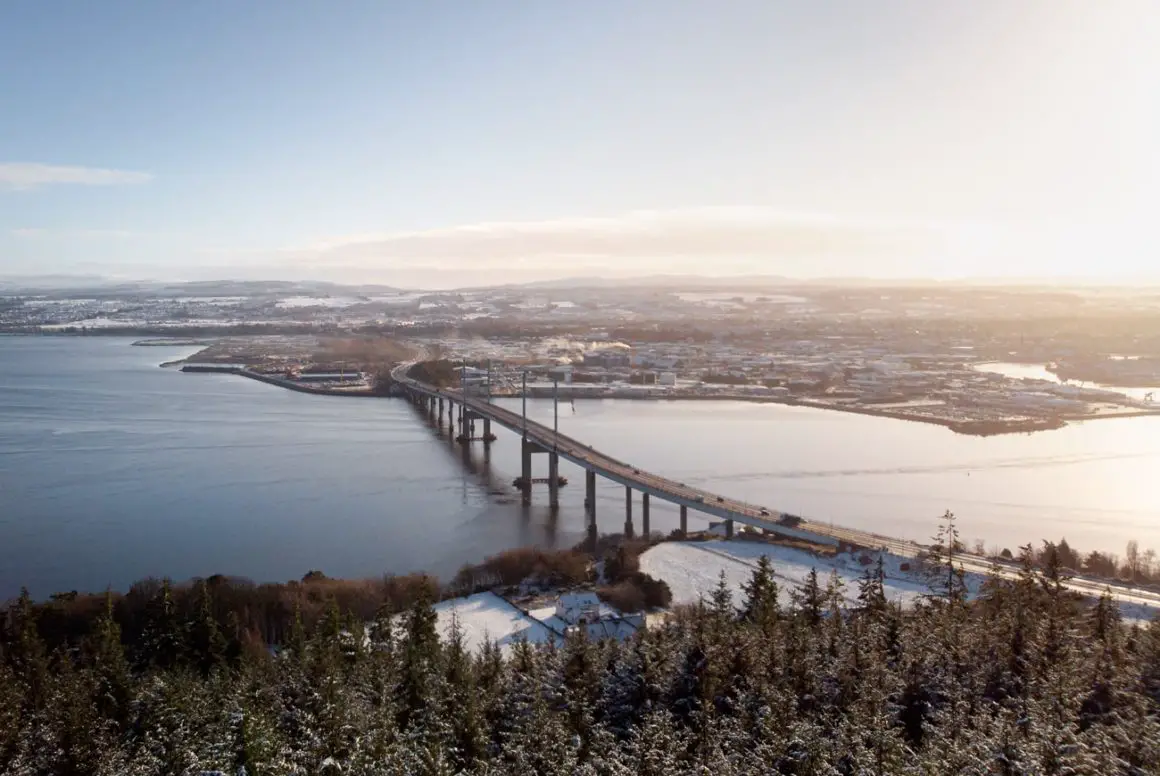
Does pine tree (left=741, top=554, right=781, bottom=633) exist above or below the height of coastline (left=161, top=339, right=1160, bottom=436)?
above

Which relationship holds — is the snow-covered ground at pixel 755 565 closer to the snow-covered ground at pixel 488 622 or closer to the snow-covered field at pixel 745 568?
the snow-covered field at pixel 745 568

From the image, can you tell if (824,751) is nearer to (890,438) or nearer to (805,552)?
(805,552)

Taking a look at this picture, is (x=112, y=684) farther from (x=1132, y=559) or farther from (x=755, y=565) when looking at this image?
(x=1132, y=559)

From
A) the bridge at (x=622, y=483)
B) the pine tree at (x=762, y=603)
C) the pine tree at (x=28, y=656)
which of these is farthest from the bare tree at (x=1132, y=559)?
the pine tree at (x=28, y=656)

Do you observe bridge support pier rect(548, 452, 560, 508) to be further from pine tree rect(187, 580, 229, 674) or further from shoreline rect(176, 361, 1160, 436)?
shoreline rect(176, 361, 1160, 436)

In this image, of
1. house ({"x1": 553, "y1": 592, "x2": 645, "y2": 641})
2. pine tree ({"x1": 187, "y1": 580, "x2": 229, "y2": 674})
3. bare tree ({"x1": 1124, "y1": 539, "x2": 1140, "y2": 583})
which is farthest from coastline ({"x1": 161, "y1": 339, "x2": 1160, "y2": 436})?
pine tree ({"x1": 187, "y1": 580, "x2": 229, "y2": 674})

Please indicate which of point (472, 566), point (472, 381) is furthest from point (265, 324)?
point (472, 566)
